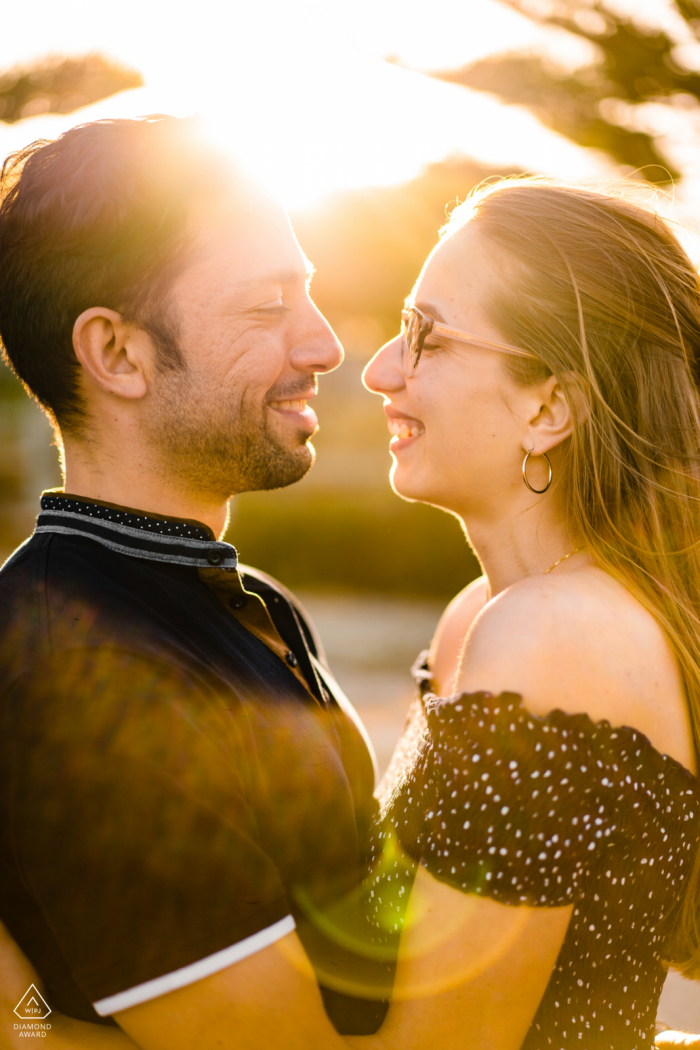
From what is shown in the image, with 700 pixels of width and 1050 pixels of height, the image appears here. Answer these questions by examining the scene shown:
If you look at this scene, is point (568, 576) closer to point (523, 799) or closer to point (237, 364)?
point (523, 799)

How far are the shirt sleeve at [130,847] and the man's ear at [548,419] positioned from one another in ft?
3.98

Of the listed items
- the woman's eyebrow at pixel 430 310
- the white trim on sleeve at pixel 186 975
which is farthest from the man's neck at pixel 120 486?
the white trim on sleeve at pixel 186 975

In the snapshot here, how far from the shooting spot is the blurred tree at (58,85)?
7.64m

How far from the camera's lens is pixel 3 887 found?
6.04 feet

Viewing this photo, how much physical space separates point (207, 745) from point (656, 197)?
6.78 feet

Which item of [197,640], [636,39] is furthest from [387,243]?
[197,640]

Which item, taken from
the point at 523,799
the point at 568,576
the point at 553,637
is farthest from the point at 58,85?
the point at 523,799

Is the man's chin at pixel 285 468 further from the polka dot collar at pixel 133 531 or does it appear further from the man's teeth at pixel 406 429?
the polka dot collar at pixel 133 531

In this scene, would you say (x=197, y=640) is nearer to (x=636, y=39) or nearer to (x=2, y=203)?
(x=2, y=203)

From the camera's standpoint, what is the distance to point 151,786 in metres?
1.63

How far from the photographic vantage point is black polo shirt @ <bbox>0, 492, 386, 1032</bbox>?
5.30ft

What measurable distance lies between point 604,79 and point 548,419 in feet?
21.3

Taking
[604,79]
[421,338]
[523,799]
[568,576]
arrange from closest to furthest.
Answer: [523,799], [568,576], [421,338], [604,79]
